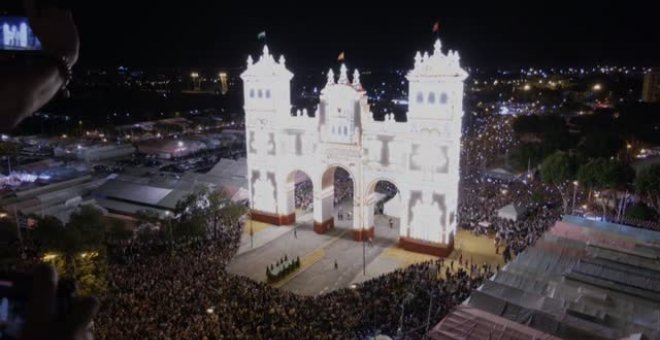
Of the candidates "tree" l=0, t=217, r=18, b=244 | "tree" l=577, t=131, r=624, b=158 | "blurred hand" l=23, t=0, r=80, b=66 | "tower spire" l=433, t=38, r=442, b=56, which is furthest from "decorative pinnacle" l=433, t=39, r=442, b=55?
"blurred hand" l=23, t=0, r=80, b=66

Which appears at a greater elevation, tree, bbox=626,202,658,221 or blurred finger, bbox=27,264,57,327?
blurred finger, bbox=27,264,57,327

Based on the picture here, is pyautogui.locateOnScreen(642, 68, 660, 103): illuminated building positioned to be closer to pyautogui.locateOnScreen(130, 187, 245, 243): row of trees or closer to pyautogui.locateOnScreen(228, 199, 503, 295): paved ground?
pyautogui.locateOnScreen(228, 199, 503, 295): paved ground

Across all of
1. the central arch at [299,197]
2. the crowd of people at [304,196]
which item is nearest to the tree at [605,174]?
the central arch at [299,197]

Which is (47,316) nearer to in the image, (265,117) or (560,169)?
(265,117)

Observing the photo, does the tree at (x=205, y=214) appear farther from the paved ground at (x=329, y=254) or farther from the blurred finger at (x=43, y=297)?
the blurred finger at (x=43, y=297)

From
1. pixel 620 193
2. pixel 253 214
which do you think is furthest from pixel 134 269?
pixel 620 193

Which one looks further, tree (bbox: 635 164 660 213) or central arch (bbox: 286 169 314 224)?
central arch (bbox: 286 169 314 224)
